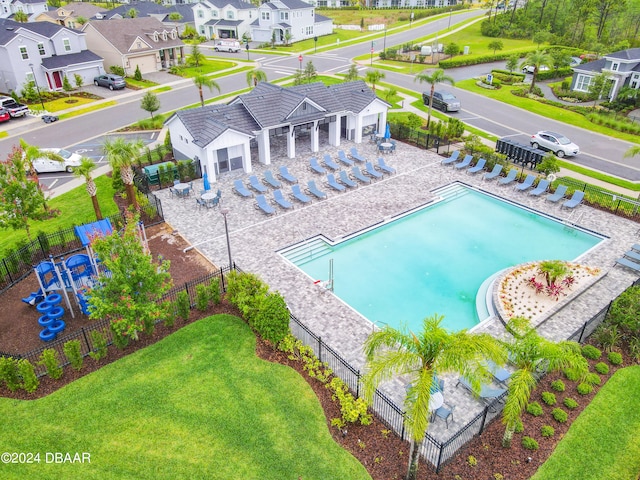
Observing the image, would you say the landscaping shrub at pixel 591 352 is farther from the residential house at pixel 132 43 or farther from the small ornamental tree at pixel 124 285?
the residential house at pixel 132 43

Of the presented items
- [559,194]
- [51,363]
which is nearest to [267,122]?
[559,194]

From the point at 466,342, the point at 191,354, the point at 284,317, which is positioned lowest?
the point at 191,354

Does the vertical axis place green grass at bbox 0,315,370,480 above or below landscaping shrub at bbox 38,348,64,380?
below

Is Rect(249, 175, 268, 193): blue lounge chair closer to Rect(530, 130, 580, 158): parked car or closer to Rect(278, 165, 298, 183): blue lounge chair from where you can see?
Rect(278, 165, 298, 183): blue lounge chair

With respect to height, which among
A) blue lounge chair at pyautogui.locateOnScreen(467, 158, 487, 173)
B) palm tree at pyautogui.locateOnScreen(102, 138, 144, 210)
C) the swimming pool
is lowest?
the swimming pool

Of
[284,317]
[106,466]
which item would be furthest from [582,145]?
[106,466]

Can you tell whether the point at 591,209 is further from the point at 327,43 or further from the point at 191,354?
the point at 327,43

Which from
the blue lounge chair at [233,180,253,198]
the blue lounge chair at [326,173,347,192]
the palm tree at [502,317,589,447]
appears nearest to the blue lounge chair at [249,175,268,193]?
the blue lounge chair at [233,180,253,198]

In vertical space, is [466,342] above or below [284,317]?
above
